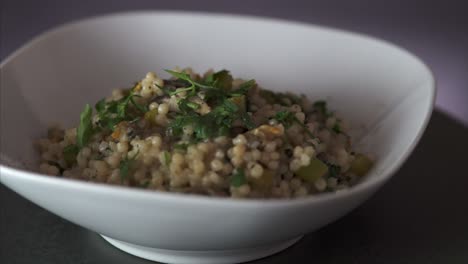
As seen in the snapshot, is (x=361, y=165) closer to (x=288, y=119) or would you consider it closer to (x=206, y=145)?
(x=288, y=119)

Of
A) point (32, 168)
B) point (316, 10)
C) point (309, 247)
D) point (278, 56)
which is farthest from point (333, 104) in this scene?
point (316, 10)

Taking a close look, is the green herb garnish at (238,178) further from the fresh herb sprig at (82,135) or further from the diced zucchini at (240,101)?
the fresh herb sprig at (82,135)

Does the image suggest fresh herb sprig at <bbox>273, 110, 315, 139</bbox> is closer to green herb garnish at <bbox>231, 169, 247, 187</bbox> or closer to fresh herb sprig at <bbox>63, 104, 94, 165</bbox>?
green herb garnish at <bbox>231, 169, 247, 187</bbox>

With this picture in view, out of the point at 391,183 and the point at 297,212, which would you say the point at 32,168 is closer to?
the point at 297,212

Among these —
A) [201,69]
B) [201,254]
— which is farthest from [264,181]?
[201,69]

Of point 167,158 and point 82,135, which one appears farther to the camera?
point 82,135

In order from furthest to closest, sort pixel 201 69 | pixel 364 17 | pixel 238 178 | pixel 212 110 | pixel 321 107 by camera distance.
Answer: pixel 364 17
pixel 201 69
pixel 321 107
pixel 212 110
pixel 238 178
